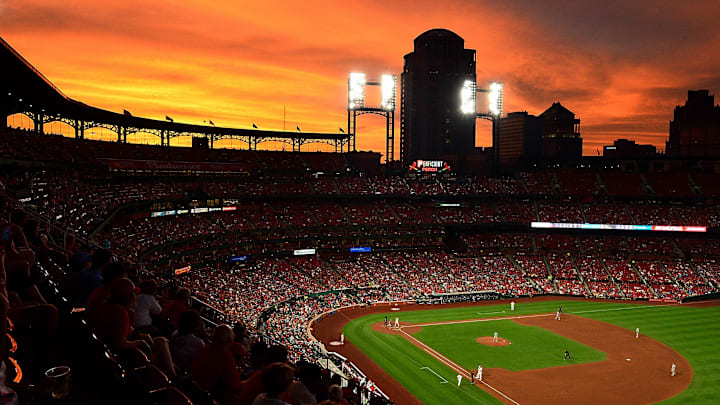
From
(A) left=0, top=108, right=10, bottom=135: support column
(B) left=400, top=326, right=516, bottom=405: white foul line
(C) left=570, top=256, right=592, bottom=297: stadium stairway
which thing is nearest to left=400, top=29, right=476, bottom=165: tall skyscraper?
(C) left=570, top=256, right=592, bottom=297: stadium stairway

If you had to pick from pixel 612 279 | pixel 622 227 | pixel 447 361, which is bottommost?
pixel 447 361

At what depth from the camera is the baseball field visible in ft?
104

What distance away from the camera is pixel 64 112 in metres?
48.1

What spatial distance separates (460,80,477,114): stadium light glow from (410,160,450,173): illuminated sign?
431 inches

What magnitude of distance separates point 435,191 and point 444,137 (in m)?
89.1

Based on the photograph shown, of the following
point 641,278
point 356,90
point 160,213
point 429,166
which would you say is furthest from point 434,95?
point 160,213

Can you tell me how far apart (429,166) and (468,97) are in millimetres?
13531

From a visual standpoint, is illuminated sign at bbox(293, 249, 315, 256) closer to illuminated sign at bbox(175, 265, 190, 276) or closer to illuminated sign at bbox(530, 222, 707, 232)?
illuminated sign at bbox(175, 265, 190, 276)

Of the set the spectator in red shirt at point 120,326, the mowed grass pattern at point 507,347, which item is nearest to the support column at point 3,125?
the mowed grass pattern at point 507,347

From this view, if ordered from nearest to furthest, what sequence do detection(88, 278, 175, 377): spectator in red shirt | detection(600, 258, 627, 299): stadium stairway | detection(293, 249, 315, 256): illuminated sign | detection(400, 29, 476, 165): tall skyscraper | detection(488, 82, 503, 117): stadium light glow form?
1. detection(88, 278, 175, 377): spectator in red shirt
2. detection(600, 258, 627, 299): stadium stairway
3. detection(293, 249, 315, 256): illuminated sign
4. detection(488, 82, 503, 117): stadium light glow
5. detection(400, 29, 476, 165): tall skyscraper

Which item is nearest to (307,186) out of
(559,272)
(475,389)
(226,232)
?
(226,232)

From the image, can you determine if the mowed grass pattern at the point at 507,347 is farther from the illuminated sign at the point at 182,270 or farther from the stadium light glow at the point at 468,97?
the stadium light glow at the point at 468,97

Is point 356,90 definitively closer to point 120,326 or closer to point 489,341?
point 489,341

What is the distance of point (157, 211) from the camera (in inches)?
1978
